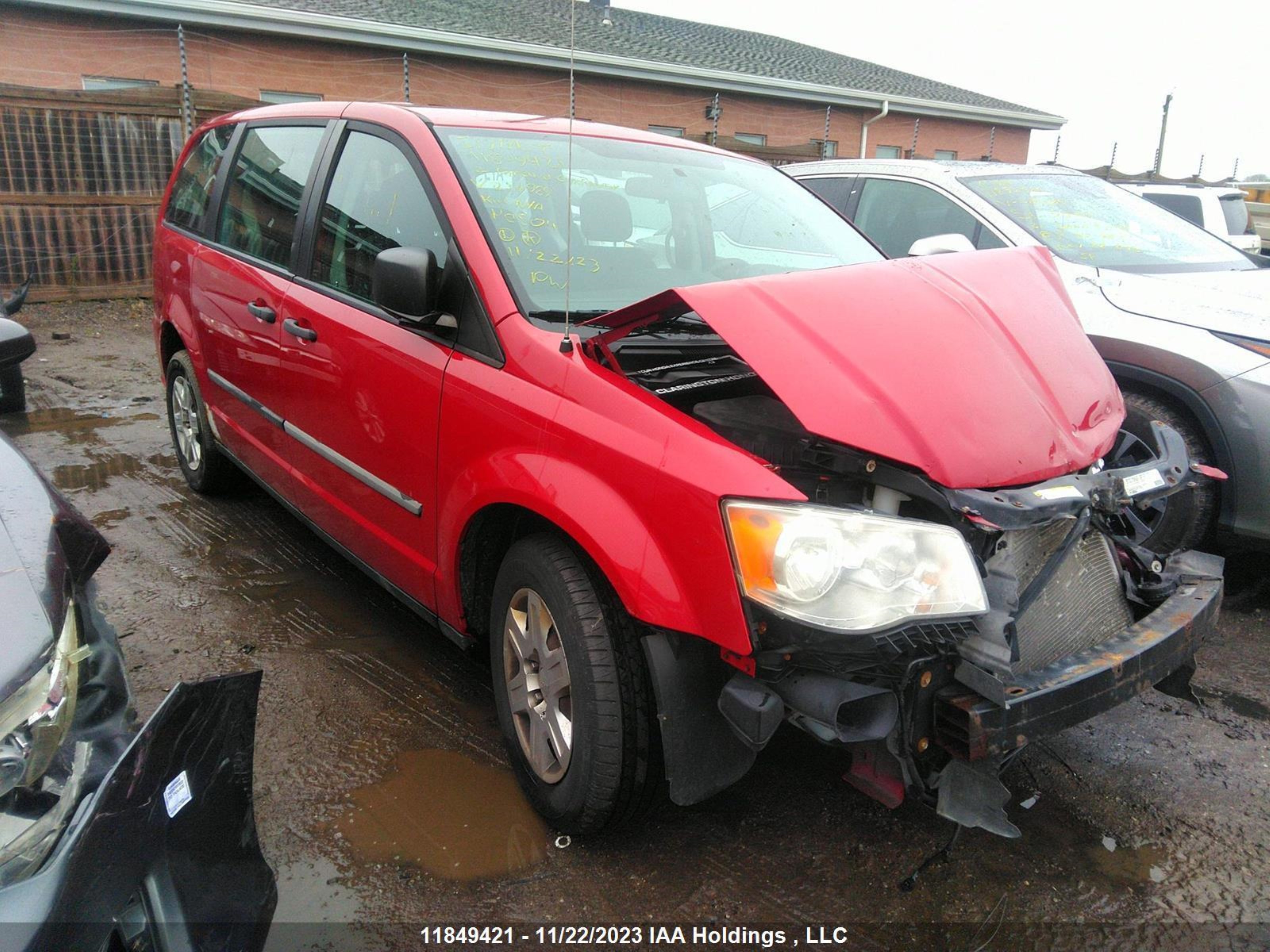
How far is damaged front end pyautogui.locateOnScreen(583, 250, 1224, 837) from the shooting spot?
72.7 inches

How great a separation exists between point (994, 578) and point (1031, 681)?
23 centimetres

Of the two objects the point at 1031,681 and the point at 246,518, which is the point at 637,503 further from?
the point at 246,518

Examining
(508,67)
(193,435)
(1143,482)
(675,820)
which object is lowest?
→ (675,820)

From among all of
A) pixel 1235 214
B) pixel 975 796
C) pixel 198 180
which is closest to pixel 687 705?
pixel 975 796

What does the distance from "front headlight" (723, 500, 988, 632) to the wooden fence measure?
1078 centimetres

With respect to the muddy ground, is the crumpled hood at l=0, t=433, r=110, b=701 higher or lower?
higher

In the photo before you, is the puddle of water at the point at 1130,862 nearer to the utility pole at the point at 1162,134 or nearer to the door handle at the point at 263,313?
the door handle at the point at 263,313

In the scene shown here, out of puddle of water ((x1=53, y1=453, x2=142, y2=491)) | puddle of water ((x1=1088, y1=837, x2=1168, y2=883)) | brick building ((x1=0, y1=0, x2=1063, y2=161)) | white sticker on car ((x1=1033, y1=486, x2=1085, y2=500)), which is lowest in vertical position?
puddle of water ((x1=53, y1=453, x2=142, y2=491))

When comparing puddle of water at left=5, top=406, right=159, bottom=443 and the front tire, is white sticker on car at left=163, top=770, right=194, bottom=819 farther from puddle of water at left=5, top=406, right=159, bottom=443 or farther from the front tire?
A: puddle of water at left=5, top=406, right=159, bottom=443

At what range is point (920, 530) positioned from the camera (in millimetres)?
1885

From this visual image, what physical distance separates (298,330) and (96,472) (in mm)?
2680

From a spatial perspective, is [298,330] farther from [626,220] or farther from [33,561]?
[33,561]

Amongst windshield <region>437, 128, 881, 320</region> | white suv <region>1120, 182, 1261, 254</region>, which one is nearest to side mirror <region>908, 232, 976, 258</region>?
windshield <region>437, 128, 881, 320</region>

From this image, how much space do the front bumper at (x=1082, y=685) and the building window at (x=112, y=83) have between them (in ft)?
45.6
